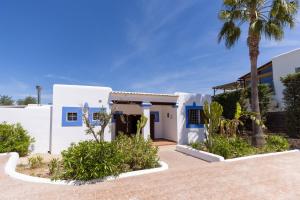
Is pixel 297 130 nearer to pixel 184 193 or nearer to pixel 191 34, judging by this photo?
pixel 191 34

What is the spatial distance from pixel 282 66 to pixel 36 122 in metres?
24.0

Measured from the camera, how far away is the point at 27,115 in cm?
1393

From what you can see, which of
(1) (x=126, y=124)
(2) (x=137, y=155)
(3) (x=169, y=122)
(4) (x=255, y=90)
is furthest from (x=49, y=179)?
(4) (x=255, y=90)

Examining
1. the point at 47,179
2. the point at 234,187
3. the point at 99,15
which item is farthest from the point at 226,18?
the point at 47,179

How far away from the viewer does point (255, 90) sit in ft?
45.5

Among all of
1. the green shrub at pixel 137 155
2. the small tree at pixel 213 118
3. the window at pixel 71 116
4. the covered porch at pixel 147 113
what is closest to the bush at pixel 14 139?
the window at pixel 71 116

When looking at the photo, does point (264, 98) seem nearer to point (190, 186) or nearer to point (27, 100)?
point (190, 186)

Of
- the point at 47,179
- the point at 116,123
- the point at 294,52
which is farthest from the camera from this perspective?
the point at 294,52

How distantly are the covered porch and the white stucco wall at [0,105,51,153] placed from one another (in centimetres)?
482

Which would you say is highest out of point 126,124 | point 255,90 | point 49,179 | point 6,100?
point 6,100

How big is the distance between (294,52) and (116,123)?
19312mm

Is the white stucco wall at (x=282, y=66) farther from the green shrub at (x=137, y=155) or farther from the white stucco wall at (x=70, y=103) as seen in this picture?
the white stucco wall at (x=70, y=103)

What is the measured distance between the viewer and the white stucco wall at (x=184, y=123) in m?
17.5

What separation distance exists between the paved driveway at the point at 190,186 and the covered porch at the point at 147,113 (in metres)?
7.98
